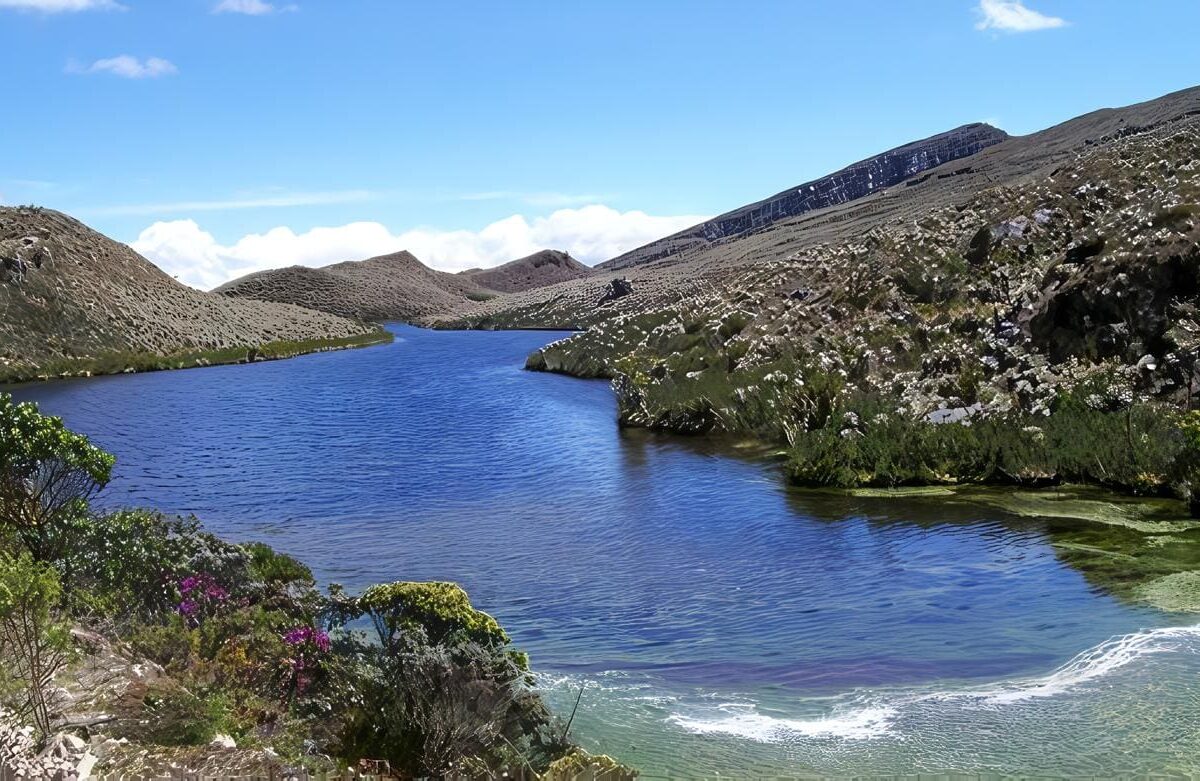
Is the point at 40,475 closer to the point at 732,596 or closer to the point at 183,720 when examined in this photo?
the point at 183,720

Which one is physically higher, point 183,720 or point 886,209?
point 886,209

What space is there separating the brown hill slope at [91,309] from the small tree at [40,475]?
154 ft

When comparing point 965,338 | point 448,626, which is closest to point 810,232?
Answer: point 965,338

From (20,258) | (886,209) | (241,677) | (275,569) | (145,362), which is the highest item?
(20,258)

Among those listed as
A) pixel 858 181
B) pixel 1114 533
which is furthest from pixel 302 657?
pixel 858 181

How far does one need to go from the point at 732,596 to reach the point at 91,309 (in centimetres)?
6679

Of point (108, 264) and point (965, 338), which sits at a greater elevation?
point (108, 264)

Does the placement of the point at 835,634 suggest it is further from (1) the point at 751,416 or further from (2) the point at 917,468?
(1) the point at 751,416

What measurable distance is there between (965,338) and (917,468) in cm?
798

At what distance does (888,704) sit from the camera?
372 inches

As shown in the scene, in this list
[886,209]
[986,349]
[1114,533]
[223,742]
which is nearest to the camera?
[223,742]

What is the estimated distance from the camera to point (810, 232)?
264 ft

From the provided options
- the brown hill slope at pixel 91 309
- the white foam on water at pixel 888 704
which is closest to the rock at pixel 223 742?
the white foam on water at pixel 888 704

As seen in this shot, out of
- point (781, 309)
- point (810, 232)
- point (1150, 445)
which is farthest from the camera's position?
point (810, 232)
